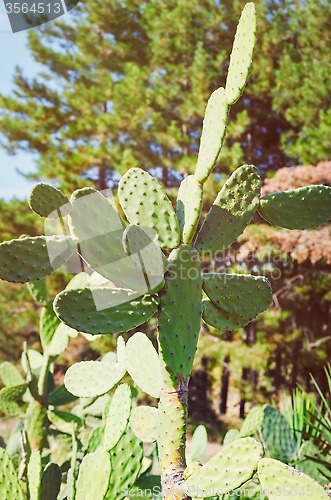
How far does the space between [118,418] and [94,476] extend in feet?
0.62

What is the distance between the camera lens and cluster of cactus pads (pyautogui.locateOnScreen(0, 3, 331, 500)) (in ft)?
3.87

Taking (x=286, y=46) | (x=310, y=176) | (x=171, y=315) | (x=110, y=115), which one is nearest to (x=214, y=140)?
(x=171, y=315)

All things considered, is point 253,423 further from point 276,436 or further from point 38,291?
point 38,291

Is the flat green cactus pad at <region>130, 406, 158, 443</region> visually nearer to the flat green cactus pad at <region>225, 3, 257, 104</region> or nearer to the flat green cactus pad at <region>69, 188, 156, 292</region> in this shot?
the flat green cactus pad at <region>69, 188, 156, 292</region>

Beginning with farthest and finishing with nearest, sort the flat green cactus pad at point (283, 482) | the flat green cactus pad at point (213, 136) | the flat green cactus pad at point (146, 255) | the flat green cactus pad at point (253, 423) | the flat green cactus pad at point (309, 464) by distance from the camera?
the flat green cactus pad at point (309, 464)
the flat green cactus pad at point (253, 423)
the flat green cactus pad at point (213, 136)
the flat green cactus pad at point (146, 255)
the flat green cactus pad at point (283, 482)

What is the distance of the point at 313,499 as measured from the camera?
1035 millimetres

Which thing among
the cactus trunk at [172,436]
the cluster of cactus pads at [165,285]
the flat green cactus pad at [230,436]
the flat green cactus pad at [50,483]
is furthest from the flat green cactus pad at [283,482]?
the flat green cactus pad at [230,436]

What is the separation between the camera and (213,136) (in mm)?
1334

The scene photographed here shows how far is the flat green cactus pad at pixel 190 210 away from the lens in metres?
1.34

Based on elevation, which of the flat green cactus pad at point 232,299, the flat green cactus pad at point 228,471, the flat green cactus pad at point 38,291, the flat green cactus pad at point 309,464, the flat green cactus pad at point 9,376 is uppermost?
the flat green cactus pad at point 38,291

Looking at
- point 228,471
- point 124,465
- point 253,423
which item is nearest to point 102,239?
point 228,471

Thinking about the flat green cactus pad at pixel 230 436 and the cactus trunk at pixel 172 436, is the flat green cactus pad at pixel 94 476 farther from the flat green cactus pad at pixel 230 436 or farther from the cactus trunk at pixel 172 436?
the flat green cactus pad at pixel 230 436

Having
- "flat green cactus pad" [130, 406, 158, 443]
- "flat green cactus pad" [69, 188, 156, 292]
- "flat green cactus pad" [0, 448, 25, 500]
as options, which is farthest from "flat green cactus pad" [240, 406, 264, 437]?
"flat green cactus pad" [69, 188, 156, 292]

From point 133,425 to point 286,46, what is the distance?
34.7 feet
